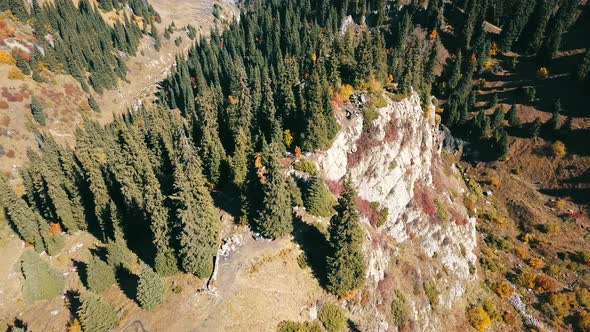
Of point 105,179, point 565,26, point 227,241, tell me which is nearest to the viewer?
point 227,241

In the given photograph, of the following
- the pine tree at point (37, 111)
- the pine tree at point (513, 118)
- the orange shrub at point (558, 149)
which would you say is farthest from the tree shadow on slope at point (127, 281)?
the orange shrub at point (558, 149)

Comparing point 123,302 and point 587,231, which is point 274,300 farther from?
point 587,231

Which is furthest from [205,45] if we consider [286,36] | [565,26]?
[565,26]

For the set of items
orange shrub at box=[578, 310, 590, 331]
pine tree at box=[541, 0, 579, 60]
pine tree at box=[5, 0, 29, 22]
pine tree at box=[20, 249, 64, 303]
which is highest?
Answer: pine tree at box=[5, 0, 29, 22]

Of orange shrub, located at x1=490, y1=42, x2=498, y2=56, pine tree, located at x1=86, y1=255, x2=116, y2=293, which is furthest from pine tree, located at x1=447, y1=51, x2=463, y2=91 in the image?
pine tree, located at x1=86, y1=255, x2=116, y2=293

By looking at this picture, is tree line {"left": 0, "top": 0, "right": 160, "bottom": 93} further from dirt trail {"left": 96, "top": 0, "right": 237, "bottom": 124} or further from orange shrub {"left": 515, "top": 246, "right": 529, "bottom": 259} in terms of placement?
orange shrub {"left": 515, "top": 246, "right": 529, "bottom": 259}

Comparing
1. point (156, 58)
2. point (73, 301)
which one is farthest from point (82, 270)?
point (156, 58)

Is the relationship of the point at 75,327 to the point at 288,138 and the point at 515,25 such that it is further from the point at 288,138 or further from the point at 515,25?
the point at 515,25
